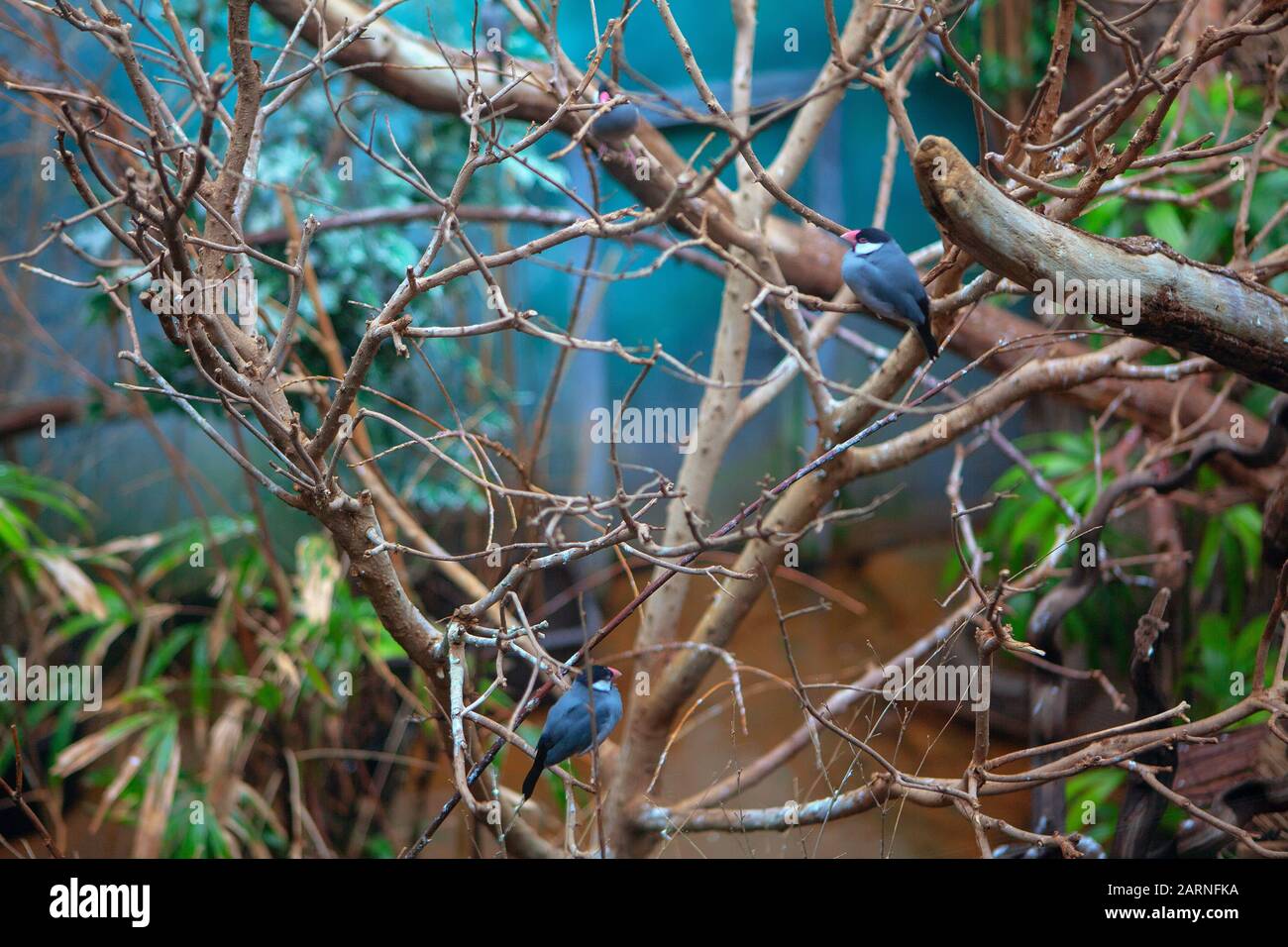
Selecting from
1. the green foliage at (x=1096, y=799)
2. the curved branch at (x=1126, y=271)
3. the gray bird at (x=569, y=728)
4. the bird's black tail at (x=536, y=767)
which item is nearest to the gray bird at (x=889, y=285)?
the curved branch at (x=1126, y=271)

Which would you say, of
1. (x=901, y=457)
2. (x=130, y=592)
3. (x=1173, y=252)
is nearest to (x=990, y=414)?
(x=901, y=457)

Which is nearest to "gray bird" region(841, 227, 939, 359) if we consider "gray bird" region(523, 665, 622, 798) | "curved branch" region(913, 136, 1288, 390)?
"curved branch" region(913, 136, 1288, 390)

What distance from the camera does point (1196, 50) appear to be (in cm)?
139

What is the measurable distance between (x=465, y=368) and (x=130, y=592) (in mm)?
1444

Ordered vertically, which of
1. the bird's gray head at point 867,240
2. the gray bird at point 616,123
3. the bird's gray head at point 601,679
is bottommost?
the bird's gray head at point 601,679

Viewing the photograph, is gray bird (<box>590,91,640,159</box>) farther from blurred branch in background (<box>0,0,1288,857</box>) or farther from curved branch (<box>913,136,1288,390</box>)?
curved branch (<box>913,136,1288,390</box>)

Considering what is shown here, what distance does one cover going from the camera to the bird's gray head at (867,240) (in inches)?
68.4

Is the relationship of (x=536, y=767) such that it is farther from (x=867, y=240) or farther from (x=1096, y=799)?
(x=1096, y=799)

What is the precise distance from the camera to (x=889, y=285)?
1.64 metres

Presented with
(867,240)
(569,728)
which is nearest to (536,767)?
(569,728)

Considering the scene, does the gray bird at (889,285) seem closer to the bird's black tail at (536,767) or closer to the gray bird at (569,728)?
the gray bird at (569,728)

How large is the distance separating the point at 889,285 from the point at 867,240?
20cm

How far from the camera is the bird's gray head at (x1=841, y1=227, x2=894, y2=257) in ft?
5.70
